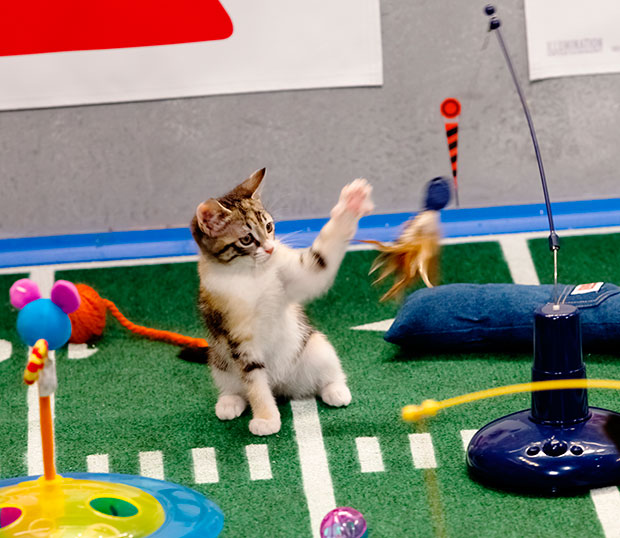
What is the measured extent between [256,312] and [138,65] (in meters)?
1.32

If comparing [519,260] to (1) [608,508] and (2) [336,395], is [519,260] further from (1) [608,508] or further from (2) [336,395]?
(1) [608,508]

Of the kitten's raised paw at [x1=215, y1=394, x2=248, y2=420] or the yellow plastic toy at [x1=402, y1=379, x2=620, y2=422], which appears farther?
the kitten's raised paw at [x1=215, y1=394, x2=248, y2=420]

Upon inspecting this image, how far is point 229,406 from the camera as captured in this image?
8.57 ft

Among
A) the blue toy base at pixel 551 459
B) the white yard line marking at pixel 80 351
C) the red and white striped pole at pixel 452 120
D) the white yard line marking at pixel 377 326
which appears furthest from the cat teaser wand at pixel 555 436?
the red and white striped pole at pixel 452 120

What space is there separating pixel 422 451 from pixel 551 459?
0.33 metres

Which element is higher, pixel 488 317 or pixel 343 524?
pixel 488 317

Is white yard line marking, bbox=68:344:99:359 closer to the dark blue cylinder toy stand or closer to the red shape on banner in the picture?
the red shape on banner

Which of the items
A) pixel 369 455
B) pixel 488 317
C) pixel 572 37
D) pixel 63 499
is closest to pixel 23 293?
pixel 63 499

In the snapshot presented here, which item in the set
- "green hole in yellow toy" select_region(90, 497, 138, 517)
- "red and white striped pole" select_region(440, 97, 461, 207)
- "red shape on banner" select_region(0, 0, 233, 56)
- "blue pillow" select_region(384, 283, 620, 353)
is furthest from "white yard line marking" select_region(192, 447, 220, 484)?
"red shape on banner" select_region(0, 0, 233, 56)

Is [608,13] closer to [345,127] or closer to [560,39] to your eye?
[560,39]

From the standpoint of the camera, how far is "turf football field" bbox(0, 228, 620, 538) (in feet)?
7.06

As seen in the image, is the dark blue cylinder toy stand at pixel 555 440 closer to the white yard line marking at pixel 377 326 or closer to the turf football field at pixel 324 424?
the turf football field at pixel 324 424

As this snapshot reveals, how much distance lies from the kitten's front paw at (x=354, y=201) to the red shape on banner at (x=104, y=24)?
1.34 meters

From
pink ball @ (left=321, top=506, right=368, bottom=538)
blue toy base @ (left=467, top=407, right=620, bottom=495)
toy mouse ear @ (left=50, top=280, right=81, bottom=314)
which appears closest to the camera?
toy mouse ear @ (left=50, top=280, right=81, bottom=314)
